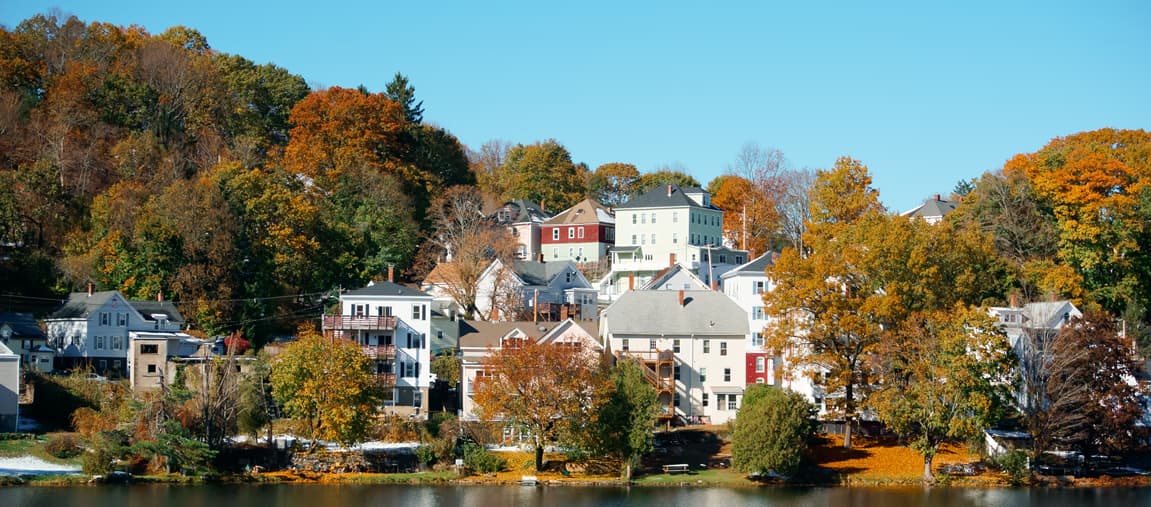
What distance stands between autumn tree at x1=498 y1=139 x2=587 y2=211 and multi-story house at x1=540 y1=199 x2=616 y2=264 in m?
12.5

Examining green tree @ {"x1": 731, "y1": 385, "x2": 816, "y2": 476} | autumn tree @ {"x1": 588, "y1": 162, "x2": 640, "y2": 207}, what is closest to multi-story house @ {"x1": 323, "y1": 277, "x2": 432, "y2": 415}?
green tree @ {"x1": 731, "y1": 385, "x2": 816, "y2": 476}

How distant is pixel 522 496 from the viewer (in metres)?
55.1

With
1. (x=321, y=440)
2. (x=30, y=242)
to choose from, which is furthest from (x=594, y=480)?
(x=30, y=242)

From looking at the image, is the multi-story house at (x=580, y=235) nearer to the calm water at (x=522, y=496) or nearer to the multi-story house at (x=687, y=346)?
the multi-story house at (x=687, y=346)

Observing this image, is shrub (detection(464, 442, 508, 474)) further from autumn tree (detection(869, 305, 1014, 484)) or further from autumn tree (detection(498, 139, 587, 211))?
autumn tree (detection(498, 139, 587, 211))

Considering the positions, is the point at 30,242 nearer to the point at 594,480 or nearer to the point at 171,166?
the point at 171,166

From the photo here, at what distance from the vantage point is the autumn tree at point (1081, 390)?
195 ft

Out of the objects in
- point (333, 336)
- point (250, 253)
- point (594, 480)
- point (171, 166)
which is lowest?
point (594, 480)

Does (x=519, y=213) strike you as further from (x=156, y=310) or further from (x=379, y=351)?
(x=379, y=351)

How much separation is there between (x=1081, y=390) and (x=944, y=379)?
648 cm

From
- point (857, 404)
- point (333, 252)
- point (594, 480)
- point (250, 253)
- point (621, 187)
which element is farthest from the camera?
point (621, 187)

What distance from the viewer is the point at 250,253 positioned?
76.6 metres

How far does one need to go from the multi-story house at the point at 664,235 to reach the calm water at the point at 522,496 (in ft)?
140

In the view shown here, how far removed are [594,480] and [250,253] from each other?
28290 millimetres
